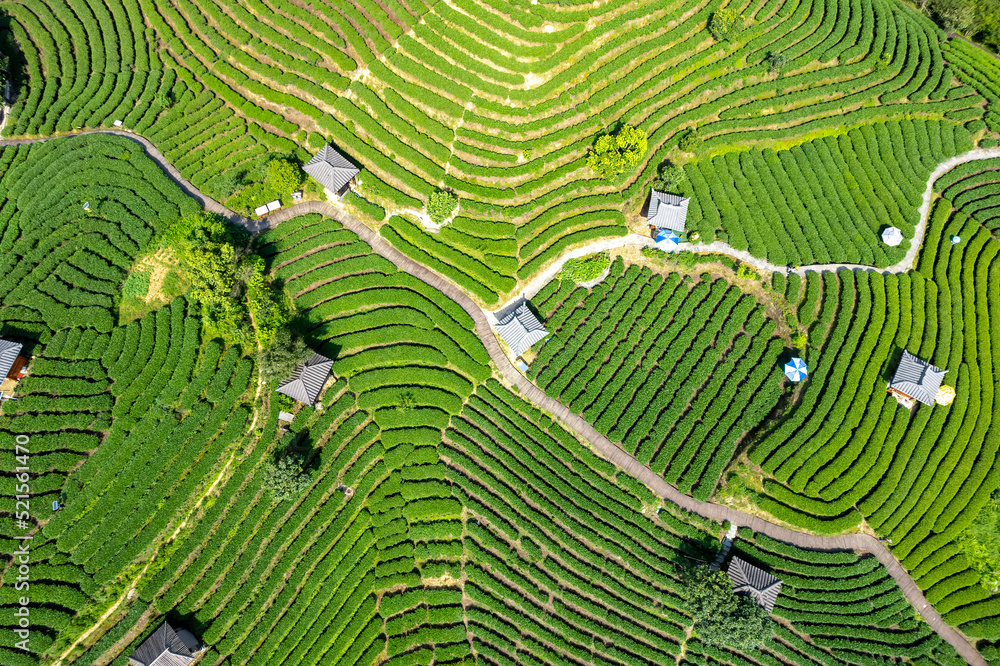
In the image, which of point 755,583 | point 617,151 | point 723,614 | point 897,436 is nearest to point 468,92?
point 617,151

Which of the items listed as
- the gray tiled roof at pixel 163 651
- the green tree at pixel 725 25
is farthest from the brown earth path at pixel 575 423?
the green tree at pixel 725 25

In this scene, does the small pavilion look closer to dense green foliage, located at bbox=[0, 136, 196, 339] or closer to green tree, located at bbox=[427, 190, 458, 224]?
green tree, located at bbox=[427, 190, 458, 224]

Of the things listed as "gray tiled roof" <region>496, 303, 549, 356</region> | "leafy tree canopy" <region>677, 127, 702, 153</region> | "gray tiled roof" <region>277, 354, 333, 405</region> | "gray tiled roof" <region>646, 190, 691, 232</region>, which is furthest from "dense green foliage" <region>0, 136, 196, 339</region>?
"leafy tree canopy" <region>677, 127, 702, 153</region>

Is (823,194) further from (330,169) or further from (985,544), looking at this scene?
(330,169)

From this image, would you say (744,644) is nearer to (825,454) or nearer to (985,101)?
(825,454)

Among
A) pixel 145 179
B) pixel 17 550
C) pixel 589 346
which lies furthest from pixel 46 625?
pixel 589 346

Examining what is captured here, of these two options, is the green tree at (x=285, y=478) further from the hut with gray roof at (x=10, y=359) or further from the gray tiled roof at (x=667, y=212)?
the gray tiled roof at (x=667, y=212)
